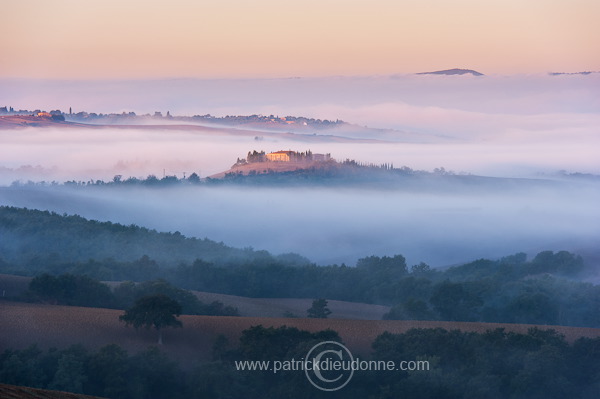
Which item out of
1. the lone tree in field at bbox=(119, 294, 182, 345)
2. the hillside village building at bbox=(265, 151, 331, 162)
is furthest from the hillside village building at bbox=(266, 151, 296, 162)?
the lone tree in field at bbox=(119, 294, 182, 345)

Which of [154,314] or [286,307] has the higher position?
[154,314]

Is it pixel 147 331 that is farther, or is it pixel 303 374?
pixel 147 331

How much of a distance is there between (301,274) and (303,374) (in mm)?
33816

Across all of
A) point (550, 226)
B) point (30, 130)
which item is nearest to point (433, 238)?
point (550, 226)

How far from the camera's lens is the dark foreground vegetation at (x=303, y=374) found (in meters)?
29.7

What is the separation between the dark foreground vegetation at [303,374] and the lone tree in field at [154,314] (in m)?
4.57

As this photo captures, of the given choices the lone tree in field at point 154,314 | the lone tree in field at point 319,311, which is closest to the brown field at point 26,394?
the lone tree in field at point 154,314

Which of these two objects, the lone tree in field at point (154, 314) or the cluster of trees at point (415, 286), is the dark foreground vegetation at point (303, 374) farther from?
the cluster of trees at point (415, 286)

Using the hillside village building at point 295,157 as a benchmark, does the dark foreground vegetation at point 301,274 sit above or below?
below

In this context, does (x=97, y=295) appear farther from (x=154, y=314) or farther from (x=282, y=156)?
(x=282, y=156)

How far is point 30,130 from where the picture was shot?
118m

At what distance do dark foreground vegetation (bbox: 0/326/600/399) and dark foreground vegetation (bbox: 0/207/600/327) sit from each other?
13.2m

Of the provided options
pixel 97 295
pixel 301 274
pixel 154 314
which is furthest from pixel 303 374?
pixel 301 274

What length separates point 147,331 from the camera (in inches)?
1510
